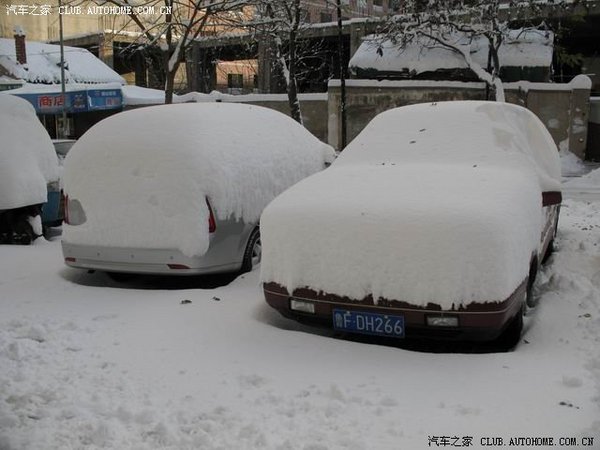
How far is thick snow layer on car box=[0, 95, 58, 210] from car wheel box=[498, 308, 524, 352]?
592cm

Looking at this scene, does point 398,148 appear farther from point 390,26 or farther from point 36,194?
point 390,26

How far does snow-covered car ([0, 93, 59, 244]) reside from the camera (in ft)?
24.7

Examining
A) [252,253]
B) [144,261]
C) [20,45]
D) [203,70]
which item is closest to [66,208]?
[144,261]

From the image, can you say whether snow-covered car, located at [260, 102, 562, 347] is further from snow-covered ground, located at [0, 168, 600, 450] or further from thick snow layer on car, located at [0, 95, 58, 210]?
thick snow layer on car, located at [0, 95, 58, 210]

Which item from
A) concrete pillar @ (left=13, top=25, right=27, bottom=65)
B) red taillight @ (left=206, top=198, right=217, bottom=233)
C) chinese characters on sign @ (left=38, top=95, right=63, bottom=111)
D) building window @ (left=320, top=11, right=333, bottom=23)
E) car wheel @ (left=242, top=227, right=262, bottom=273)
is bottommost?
car wheel @ (left=242, top=227, right=262, bottom=273)

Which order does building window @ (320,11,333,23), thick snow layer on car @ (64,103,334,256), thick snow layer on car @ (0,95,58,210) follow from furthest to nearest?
building window @ (320,11,333,23)
thick snow layer on car @ (0,95,58,210)
thick snow layer on car @ (64,103,334,256)

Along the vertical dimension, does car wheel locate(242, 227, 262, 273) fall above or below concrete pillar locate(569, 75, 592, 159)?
below

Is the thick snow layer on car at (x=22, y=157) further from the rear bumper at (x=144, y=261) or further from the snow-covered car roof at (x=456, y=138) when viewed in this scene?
the snow-covered car roof at (x=456, y=138)

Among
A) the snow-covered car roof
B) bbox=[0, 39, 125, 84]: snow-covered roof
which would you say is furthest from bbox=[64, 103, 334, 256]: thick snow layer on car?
bbox=[0, 39, 125, 84]: snow-covered roof

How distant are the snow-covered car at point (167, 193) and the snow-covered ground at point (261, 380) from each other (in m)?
0.50

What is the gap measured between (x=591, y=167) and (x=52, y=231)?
51.7 feet

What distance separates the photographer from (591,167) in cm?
1866

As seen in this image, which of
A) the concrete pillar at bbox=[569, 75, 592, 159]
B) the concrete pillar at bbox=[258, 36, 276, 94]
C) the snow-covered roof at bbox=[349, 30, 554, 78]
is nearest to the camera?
the concrete pillar at bbox=[569, 75, 592, 159]

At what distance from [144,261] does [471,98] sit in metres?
17.2
